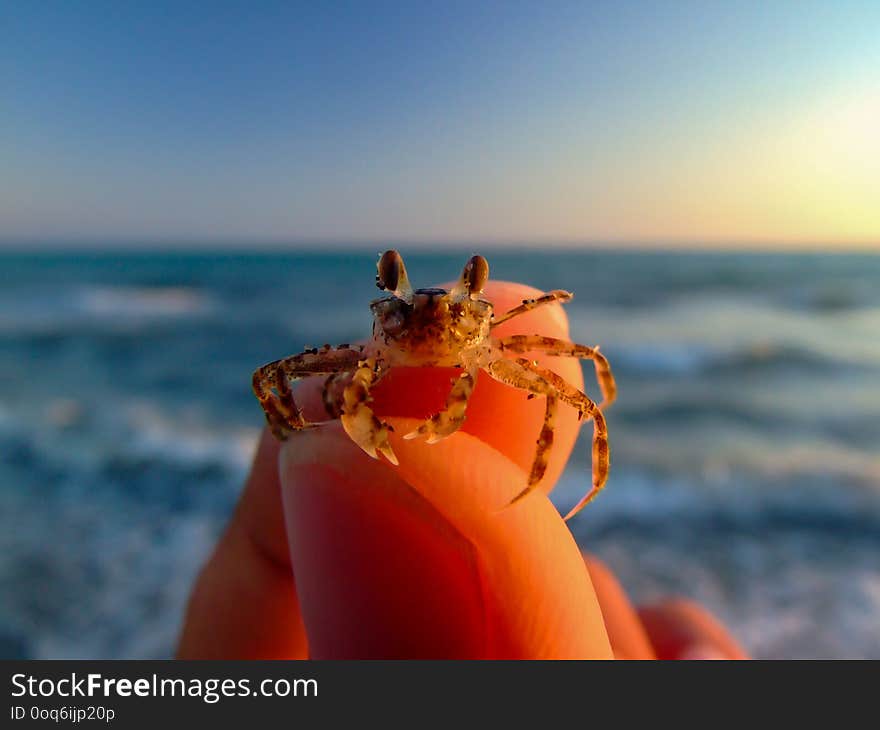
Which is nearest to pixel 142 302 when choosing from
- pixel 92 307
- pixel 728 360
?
pixel 92 307

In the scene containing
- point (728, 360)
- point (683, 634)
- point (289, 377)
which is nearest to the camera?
point (289, 377)

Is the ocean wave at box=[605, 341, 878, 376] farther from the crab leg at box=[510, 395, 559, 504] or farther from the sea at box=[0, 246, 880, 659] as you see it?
the crab leg at box=[510, 395, 559, 504]

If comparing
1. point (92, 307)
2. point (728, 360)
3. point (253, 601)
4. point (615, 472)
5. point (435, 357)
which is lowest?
point (615, 472)

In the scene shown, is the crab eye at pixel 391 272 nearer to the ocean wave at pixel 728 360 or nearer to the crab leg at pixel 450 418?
the crab leg at pixel 450 418

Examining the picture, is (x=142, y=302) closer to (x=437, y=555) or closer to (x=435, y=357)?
(x=435, y=357)

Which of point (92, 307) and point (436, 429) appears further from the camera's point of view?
point (92, 307)

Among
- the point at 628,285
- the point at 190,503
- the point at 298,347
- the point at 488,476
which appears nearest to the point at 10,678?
the point at 488,476

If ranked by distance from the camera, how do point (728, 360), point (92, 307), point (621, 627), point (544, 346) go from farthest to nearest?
1. point (92, 307)
2. point (728, 360)
3. point (621, 627)
4. point (544, 346)
